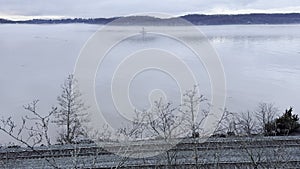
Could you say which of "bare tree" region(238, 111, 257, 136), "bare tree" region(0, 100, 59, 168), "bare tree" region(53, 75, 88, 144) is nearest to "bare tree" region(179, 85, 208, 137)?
"bare tree" region(238, 111, 257, 136)

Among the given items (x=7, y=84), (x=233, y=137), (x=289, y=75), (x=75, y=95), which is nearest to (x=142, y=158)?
(x=233, y=137)

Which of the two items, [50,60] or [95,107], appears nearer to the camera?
[95,107]

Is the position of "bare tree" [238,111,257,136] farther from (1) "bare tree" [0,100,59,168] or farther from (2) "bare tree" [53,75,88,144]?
(2) "bare tree" [53,75,88,144]

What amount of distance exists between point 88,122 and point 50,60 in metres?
26.2

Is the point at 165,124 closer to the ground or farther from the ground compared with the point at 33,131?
farther from the ground

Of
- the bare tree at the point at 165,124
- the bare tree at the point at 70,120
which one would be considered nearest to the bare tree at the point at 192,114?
the bare tree at the point at 165,124

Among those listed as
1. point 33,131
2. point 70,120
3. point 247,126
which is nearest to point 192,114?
point 247,126

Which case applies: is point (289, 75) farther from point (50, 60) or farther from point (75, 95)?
point (50, 60)

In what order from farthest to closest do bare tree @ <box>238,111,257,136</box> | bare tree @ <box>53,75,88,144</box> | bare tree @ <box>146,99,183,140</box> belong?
bare tree @ <box>53,75,88,144</box> < bare tree @ <box>238,111,257,136</box> < bare tree @ <box>146,99,183,140</box>

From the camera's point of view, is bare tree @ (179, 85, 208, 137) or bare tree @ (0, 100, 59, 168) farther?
bare tree @ (179, 85, 208, 137)

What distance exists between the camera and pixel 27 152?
35.0 ft

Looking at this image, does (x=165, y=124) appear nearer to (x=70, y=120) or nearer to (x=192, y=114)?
(x=192, y=114)

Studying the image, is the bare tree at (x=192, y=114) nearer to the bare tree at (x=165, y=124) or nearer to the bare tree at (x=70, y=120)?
the bare tree at (x=165, y=124)

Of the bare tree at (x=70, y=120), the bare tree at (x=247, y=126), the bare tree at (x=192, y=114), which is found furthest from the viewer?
the bare tree at (x=70, y=120)
